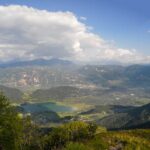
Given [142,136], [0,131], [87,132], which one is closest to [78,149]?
[0,131]

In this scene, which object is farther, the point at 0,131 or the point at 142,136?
the point at 142,136

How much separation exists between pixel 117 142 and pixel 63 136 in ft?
216

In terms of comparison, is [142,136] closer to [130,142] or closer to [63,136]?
[130,142]

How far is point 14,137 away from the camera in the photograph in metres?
125

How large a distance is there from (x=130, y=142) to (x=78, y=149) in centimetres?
8328

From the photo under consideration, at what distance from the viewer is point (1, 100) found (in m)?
124

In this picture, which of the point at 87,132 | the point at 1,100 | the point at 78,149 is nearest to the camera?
the point at 78,149

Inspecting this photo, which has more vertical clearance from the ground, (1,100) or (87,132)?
(1,100)

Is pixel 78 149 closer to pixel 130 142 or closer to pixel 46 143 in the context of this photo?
pixel 130 142

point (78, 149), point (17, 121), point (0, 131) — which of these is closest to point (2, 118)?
point (0, 131)

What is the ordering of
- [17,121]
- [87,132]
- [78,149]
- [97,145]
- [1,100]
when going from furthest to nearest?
[87,132]
[97,145]
[17,121]
[1,100]
[78,149]

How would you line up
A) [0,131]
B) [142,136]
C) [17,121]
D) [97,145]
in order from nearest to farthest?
1. [0,131]
2. [17,121]
3. [97,145]
4. [142,136]

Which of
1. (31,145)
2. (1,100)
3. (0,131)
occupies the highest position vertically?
(1,100)

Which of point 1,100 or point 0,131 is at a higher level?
point 1,100
